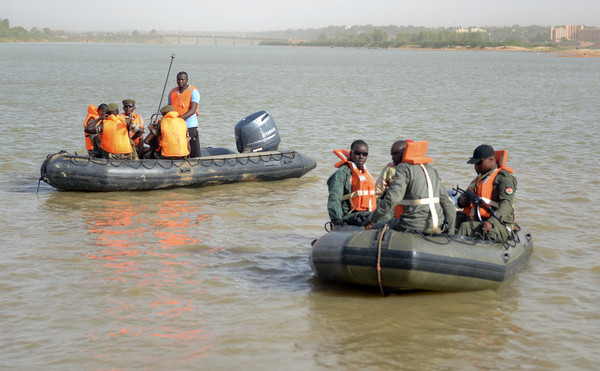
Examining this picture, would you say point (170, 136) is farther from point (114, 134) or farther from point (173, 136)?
point (114, 134)

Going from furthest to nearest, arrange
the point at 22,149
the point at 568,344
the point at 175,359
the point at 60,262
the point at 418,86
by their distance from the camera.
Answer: the point at 418,86
the point at 22,149
the point at 60,262
the point at 568,344
the point at 175,359

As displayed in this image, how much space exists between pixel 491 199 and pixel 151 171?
5.45 metres

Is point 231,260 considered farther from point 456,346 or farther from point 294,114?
point 294,114

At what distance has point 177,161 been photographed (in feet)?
35.6

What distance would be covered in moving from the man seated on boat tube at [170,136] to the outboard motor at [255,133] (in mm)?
1066

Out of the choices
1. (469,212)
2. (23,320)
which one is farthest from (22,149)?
(469,212)

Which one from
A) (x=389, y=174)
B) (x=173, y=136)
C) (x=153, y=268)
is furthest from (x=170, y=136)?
(x=389, y=174)

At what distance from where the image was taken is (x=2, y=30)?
6993 inches

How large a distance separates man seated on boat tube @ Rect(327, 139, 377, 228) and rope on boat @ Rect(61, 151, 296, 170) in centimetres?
440

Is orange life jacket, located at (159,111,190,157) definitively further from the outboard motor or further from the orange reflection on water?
the outboard motor

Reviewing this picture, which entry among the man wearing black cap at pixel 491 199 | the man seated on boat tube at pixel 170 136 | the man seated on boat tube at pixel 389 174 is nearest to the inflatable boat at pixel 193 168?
the man seated on boat tube at pixel 170 136

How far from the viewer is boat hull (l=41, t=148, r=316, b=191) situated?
34.1ft

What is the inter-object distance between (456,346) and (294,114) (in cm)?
1757

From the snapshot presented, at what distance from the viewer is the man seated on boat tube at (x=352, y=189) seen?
6848 mm
